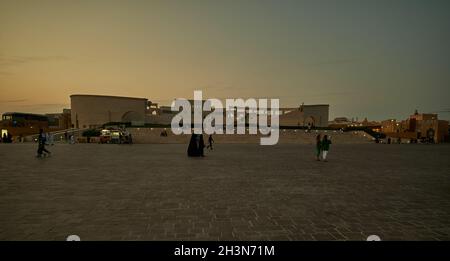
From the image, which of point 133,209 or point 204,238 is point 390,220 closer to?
point 204,238

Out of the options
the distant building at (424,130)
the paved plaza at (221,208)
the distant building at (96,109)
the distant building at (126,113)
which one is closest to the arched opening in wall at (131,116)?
the distant building at (126,113)

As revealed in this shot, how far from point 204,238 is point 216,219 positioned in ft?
2.52

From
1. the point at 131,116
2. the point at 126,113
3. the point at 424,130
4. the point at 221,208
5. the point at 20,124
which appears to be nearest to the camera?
the point at 221,208

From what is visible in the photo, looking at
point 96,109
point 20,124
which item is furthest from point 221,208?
point 96,109

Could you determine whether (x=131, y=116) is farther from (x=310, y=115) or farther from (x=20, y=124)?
(x=310, y=115)

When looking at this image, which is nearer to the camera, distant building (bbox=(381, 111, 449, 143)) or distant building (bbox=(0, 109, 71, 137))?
distant building (bbox=(0, 109, 71, 137))

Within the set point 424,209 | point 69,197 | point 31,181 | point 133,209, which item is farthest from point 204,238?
point 31,181

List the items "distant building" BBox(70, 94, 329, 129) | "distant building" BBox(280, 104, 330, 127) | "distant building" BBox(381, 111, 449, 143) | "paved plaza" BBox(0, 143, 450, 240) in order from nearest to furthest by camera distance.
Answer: "paved plaza" BBox(0, 143, 450, 240)
"distant building" BBox(381, 111, 449, 143)
"distant building" BBox(70, 94, 329, 129)
"distant building" BBox(280, 104, 330, 127)

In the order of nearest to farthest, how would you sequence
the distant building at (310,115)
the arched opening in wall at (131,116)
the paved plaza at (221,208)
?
the paved plaza at (221,208) < the arched opening in wall at (131,116) < the distant building at (310,115)

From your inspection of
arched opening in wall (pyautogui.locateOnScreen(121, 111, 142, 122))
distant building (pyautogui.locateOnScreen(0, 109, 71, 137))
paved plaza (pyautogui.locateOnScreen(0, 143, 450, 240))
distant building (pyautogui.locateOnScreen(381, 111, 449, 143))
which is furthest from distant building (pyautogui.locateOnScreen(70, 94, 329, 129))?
paved plaza (pyautogui.locateOnScreen(0, 143, 450, 240))

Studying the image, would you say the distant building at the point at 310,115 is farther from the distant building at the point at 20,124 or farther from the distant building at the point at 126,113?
the distant building at the point at 20,124

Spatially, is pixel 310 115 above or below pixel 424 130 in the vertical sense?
above

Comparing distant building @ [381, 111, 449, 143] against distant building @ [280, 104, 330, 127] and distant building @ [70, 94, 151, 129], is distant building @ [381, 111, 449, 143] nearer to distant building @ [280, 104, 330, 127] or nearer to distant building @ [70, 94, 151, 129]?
distant building @ [280, 104, 330, 127]
